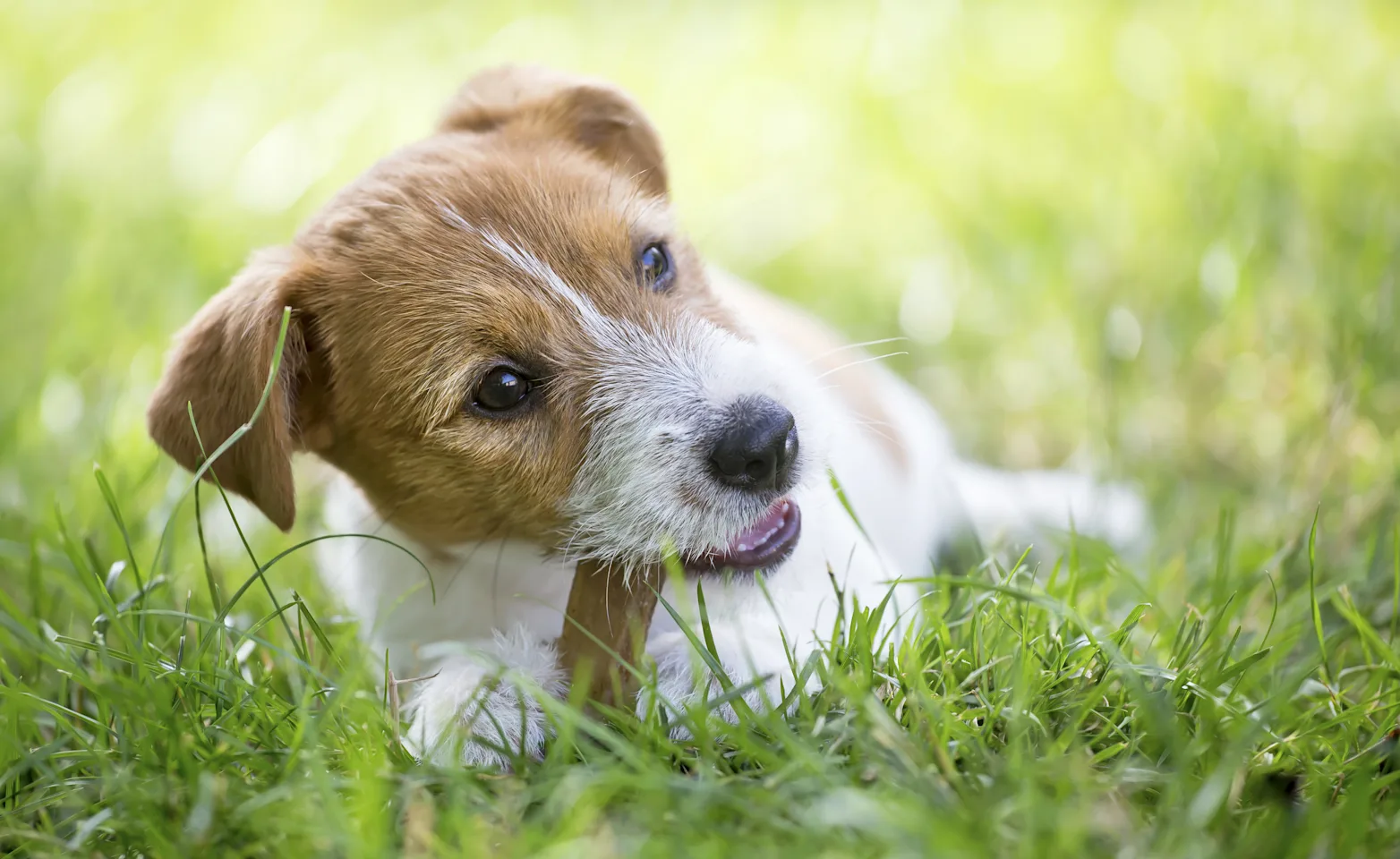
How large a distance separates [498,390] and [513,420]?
0.25 ft

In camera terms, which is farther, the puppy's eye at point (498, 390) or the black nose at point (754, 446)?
the puppy's eye at point (498, 390)

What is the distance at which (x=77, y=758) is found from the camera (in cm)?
258

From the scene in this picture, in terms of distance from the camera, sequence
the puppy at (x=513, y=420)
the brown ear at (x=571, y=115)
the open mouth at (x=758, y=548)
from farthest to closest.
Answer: the brown ear at (x=571, y=115)
the open mouth at (x=758, y=548)
the puppy at (x=513, y=420)

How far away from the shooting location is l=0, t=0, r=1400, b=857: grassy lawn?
85.3 inches

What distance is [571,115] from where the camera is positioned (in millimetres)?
3369

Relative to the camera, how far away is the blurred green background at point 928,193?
4.43 m

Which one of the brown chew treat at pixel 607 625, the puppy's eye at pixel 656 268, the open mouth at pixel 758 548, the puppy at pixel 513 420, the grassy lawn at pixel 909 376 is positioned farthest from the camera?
the puppy's eye at pixel 656 268

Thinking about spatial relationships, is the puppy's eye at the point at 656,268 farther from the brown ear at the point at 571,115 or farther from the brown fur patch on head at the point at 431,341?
the brown ear at the point at 571,115

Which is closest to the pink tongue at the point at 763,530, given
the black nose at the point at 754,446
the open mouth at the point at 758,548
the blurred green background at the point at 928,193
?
the open mouth at the point at 758,548

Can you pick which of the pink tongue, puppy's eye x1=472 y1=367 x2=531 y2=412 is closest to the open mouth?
the pink tongue

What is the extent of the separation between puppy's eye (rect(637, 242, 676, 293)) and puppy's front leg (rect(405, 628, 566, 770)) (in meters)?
0.91

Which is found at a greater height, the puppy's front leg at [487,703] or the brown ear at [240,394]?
the brown ear at [240,394]

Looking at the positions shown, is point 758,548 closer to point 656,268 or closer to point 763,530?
point 763,530

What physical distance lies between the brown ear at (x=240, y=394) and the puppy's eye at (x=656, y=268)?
2.75 feet
